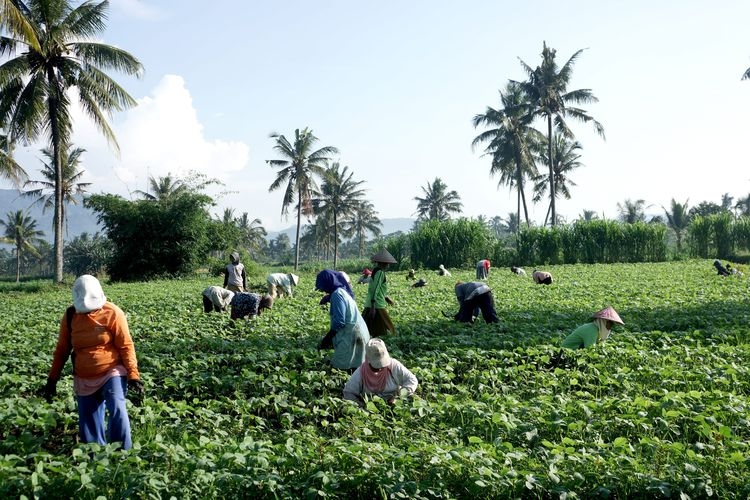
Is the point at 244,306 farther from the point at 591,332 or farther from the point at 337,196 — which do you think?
the point at 337,196

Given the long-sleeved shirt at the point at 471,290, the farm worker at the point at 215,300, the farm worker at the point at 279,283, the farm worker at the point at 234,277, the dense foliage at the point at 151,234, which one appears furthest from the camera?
the dense foliage at the point at 151,234

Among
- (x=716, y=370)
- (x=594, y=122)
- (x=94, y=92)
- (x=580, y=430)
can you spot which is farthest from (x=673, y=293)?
(x=594, y=122)

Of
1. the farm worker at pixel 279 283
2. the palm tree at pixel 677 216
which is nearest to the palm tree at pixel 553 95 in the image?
the palm tree at pixel 677 216

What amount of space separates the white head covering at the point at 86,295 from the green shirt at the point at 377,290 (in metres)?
4.35

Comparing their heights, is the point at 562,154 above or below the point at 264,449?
above

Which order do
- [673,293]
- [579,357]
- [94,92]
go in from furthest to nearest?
1. [94,92]
2. [673,293]
3. [579,357]

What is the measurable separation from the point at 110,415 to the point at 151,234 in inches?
1005

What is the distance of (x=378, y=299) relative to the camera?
8.52 metres

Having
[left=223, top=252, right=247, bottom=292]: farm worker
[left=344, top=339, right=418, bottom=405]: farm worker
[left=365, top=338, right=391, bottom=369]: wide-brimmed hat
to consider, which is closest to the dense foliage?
[left=223, top=252, right=247, bottom=292]: farm worker

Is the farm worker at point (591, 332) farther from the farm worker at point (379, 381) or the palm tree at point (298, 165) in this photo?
the palm tree at point (298, 165)

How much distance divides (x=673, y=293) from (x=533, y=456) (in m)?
12.3

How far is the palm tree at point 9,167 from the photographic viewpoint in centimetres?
2172

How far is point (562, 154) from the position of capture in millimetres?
44750

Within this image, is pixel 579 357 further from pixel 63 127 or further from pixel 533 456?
pixel 63 127
